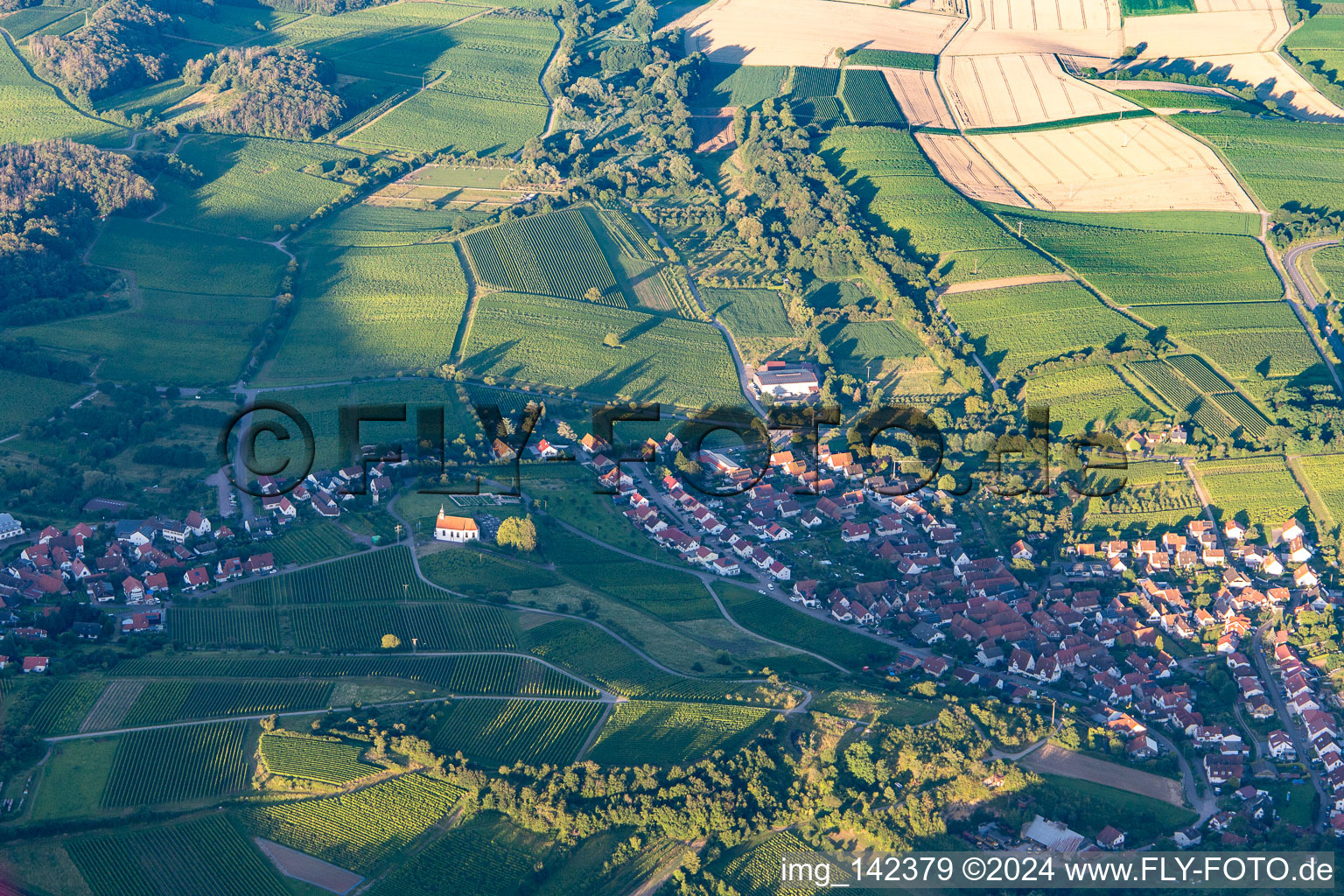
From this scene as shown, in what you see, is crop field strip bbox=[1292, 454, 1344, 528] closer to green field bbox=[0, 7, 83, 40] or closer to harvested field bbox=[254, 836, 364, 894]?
harvested field bbox=[254, 836, 364, 894]

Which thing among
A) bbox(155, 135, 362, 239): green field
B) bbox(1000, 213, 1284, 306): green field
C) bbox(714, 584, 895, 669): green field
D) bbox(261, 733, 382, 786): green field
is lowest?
bbox(714, 584, 895, 669): green field

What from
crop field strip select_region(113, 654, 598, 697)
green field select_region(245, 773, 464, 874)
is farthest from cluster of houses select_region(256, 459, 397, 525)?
green field select_region(245, 773, 464, 874)

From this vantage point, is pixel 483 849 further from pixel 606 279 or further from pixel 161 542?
pixel 606 279

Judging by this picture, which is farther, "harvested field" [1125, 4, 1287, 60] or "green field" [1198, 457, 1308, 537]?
"harvested field" [1125, 4, 1287, 60]

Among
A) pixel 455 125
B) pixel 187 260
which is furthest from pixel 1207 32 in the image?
pixel 187 260

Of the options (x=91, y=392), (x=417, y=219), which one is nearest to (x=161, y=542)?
(x=91, y=392)

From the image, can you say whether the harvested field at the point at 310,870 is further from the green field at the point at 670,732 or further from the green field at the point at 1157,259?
the green field at the point at 1157,259

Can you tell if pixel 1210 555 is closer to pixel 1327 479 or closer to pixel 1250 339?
pixel 1327 479

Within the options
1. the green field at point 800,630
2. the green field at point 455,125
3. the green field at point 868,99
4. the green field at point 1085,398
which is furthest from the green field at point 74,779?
the green field at point 868,99
